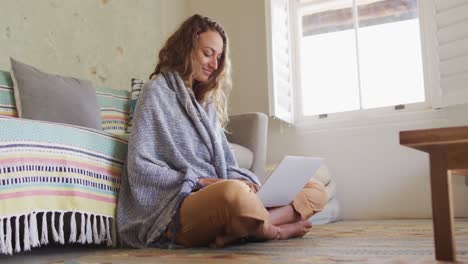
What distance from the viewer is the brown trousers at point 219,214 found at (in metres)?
1.30

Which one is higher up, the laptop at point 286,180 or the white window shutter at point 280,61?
the white window shutter at point 280,61

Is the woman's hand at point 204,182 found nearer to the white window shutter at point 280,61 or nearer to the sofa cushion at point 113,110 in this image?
the sofa cushion at point 113,110

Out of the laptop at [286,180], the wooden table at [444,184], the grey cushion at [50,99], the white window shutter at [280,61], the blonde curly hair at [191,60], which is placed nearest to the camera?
the wooden table at [444,184]

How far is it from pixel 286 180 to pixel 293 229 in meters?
0.21

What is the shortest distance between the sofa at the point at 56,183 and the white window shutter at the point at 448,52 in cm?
173

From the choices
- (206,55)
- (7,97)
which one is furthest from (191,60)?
(7,97)

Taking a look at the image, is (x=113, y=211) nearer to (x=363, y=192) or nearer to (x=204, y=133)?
(x=204, y=133)

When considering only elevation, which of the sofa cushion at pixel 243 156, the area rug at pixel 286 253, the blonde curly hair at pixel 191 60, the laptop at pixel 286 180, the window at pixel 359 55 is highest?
the window at pixel 359 55

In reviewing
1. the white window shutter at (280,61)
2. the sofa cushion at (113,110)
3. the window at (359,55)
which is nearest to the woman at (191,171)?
the sofa cushion at (113,110)

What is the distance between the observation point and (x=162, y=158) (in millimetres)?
1507

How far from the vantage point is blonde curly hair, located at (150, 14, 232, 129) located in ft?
5.43

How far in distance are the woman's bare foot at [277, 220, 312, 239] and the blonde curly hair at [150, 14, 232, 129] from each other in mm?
482

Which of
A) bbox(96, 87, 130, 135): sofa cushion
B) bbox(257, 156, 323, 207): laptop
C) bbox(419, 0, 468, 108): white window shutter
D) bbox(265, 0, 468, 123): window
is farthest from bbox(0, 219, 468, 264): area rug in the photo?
bbox(265, 0, 468, 123): window

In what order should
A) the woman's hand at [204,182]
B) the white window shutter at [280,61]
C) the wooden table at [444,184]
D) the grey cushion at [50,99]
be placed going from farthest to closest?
1. the white window shutter at [280,61]
2. the grey cushion at [50,99]
3. the woman's hand at [204,182]
4. the wooden table at [444,184]
